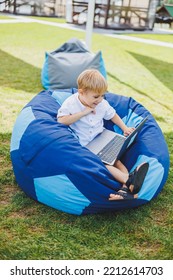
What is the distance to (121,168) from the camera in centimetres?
285

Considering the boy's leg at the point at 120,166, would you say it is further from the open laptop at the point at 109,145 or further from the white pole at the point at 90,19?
the white pole at the point at 90,19

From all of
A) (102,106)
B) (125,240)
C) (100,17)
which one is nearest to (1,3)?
(100,17)

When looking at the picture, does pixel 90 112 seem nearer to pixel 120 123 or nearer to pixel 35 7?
pixel 120 123

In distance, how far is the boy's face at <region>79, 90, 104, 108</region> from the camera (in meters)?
2.88

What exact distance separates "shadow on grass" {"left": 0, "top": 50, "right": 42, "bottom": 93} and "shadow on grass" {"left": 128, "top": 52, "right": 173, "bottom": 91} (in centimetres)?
232

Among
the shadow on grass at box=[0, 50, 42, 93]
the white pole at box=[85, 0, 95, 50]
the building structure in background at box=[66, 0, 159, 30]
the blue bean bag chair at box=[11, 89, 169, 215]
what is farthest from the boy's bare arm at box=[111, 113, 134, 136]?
the building structure in background at box=[66, 0, 159, 30]

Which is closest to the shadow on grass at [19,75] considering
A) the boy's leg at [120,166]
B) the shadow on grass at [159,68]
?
the shadow on grass at [159,68]

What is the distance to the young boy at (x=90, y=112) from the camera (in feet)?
9.21

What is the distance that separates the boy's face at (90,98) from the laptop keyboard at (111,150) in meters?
0.35

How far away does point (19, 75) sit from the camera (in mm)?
6301

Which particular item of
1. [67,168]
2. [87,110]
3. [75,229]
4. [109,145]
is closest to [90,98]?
[87,110]

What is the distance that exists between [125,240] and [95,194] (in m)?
0.35

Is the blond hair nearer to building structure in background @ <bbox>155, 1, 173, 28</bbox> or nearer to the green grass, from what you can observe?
the green grass
